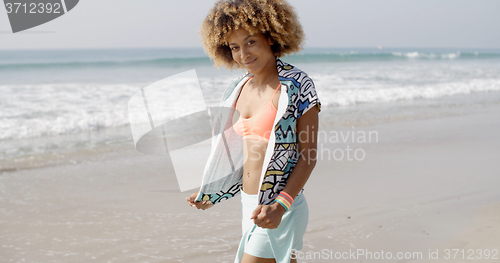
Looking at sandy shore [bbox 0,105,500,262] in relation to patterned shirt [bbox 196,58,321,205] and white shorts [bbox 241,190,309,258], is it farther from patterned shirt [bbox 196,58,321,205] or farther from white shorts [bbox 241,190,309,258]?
patterned shirt [bbox 196,58,321,205]

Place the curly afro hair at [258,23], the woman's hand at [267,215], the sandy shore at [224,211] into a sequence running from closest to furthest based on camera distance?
1. the woman's hand at [267,215]
2. the curly afro hair at [258,23]
3. the sandy shore at [224,211]

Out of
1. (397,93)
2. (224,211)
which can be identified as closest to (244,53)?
(224,211)

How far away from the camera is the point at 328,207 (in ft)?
13.5

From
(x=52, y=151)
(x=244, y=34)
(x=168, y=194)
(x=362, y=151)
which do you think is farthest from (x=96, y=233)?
(x=362, y=151)

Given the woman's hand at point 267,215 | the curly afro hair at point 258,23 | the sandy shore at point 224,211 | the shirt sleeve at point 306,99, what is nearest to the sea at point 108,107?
the sandy shore at point 224,211

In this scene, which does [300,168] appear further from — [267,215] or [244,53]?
[244,53]

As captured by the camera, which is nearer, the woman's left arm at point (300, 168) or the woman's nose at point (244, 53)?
the woman's left arm at point (300, 168)

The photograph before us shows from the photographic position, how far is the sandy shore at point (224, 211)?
3.28 meters

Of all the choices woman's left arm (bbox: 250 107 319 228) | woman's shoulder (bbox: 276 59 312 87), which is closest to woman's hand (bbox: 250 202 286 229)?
woman's left arm (bbox: 250 107 319 228)

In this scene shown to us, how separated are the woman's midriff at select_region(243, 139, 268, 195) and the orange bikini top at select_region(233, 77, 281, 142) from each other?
29 mm

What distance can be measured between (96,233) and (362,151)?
3.94 m

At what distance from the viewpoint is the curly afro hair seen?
1769 mm

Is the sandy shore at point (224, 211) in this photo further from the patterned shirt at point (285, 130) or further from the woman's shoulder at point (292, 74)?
the woman's shoulder at point (292, 74)

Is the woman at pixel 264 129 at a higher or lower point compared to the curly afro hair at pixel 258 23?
lower
